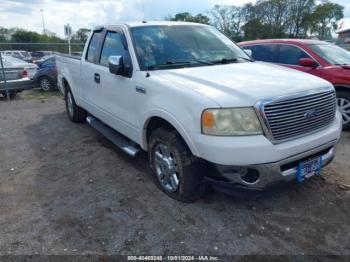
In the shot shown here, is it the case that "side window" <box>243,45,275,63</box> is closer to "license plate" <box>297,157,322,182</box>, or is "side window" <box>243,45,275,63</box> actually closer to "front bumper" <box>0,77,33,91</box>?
"license plate" <box>297,157,322,182</box>

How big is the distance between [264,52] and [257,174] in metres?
5.10

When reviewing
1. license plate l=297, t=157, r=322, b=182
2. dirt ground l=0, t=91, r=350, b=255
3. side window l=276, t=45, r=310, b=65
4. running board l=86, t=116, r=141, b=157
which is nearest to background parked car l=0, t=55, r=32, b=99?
running board l=86, t=116, r=141, b=157

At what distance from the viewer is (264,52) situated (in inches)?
287

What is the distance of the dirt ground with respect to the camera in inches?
112

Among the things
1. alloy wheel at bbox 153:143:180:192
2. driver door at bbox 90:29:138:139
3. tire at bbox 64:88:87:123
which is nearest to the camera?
alloy wheel at bbox 153:143:180:192

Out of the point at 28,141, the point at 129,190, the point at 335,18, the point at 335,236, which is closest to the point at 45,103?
the point at 28,141

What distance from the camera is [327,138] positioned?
10.7 ft

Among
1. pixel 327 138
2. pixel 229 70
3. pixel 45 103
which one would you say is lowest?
pixel 45 103

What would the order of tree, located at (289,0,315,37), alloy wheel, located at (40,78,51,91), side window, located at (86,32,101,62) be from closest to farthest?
side window, located at (86,32,101,62) → alloy wheel, located at (40,78,51,91) → tree, located at (289,0,315,37)

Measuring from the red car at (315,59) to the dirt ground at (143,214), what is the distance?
194cm

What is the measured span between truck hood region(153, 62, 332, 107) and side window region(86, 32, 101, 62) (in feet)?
6.57

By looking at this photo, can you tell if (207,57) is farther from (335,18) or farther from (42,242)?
(335,18)

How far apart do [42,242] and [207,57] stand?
278 cm

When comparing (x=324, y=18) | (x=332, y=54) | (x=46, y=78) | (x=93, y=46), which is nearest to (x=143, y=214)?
(x=93, y=46)
